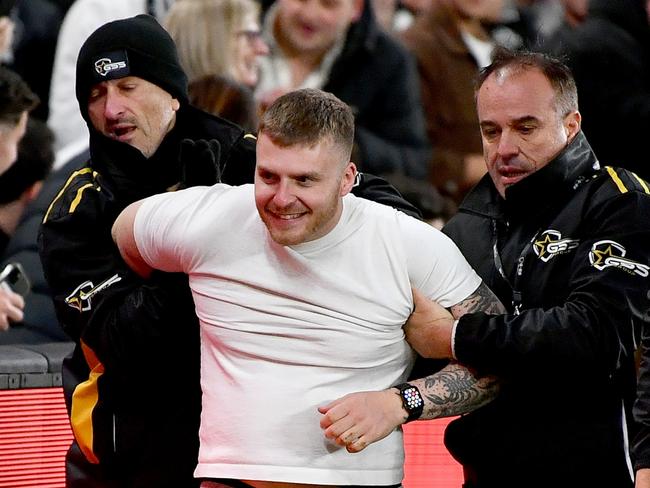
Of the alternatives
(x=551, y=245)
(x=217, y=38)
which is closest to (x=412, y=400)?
(x=551, y=245)

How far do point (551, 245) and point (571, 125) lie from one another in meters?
0.38

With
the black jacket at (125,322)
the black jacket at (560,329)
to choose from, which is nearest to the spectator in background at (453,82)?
the black jacket at (125,322)

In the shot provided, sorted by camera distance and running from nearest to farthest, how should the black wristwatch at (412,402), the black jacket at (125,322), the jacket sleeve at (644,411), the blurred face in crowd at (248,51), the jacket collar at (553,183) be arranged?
the jacket sleeve at (644,411), the black wristwatch at (412,402), the jacket collar at (553,183), the black jacket at (125,322), the blurred face in crowd at (248,51)

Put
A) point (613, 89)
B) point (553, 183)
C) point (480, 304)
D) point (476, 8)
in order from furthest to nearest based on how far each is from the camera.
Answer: point (476, 8) < point (613, 89) < point (553, 183) < point (480, 304)

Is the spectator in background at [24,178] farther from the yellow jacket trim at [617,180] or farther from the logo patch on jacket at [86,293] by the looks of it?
the yellow jacket trim at [617,180]

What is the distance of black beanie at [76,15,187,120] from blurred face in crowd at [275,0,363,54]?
2939 mm

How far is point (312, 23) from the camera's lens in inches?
298

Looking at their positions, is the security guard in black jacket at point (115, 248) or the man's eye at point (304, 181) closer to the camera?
the man's eye at point (304, 181)

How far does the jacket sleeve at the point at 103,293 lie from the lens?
4324 millimetres

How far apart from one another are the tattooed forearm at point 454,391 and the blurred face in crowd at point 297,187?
0.52 m

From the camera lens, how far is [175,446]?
180 inches

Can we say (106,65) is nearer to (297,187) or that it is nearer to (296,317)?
(297,187)

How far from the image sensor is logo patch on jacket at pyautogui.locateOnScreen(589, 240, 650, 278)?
13.4 ft

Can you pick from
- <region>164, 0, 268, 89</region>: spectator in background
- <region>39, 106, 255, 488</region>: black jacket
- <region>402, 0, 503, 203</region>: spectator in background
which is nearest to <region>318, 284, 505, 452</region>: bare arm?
<region>39, 106, 255, 488</region>: black jacket
